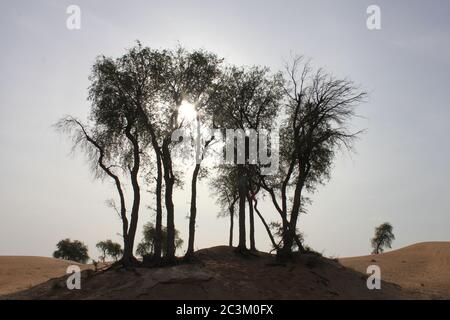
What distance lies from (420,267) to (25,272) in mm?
37182

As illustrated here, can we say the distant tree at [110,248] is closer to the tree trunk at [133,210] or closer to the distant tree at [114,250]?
the distant tree at [114,250]

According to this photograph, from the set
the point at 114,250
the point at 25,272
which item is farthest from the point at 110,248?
the point at 25,272

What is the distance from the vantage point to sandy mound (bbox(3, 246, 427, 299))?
81.1 ft

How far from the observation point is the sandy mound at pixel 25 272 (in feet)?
131

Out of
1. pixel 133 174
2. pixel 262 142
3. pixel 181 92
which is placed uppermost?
pixel 181 92

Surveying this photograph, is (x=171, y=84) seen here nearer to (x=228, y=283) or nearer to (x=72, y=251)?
(x=228, y=283)

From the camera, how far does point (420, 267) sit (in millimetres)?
45688

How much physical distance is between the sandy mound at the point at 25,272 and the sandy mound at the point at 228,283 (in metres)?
A: 11.7

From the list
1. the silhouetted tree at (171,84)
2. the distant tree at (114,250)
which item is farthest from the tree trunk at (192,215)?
the distant tree at (114,250)

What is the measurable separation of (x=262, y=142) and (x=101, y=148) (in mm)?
11267
